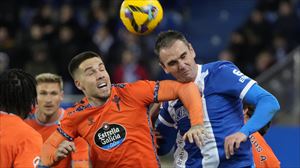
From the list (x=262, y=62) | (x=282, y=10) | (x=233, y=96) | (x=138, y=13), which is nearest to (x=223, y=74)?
(x=233, y=96)

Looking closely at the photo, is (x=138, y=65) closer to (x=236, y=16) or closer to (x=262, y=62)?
(x=262, y=62)

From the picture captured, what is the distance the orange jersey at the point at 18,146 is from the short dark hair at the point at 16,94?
18cm

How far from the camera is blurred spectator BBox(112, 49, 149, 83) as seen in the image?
11.7 m

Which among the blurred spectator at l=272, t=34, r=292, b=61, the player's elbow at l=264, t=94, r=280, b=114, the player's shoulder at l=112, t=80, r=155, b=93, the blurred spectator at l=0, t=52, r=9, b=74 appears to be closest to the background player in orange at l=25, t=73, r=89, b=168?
the player's shoulder at l=112, t=80, r=155, b=93

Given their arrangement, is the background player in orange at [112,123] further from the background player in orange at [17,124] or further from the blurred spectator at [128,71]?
the blurred spectator at [128,71]

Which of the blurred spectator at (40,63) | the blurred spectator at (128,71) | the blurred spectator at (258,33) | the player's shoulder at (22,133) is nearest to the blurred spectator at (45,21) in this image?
the blurred spectator at (40,63)

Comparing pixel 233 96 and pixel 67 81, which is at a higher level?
pixel 233 96

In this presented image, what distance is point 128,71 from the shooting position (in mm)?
11773

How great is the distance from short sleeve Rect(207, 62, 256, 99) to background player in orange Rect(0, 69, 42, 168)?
4.59 ft

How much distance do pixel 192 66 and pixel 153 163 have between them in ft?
2.79

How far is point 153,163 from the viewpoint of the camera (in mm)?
5609

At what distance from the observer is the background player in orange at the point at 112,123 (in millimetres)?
5555

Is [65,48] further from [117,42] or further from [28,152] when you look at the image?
[28,152]

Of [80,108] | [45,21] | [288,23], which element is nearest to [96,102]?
[80,108]
